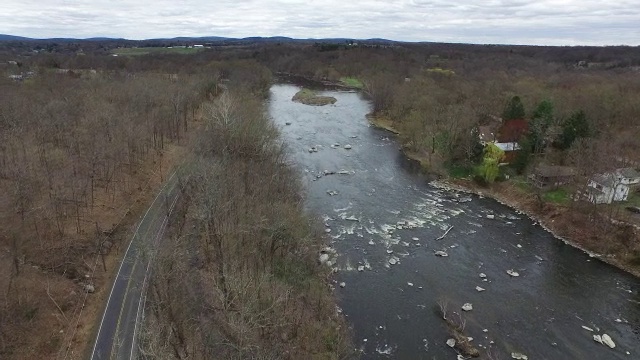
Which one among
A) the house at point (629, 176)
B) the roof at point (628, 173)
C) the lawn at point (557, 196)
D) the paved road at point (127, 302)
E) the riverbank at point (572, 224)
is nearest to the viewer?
the paved road at point (127, 302)

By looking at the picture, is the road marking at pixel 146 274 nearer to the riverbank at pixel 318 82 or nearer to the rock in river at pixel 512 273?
the rock in river at pixel 512 273

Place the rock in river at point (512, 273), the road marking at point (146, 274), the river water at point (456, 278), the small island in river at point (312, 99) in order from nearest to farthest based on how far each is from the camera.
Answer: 1. the road marking at point (146, 274)
2. the river water at point (456, 278)
3. the rock in river at point (512, 273)
4. the small island in river at point (312, 99)

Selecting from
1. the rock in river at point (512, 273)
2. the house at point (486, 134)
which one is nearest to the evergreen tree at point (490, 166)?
the house at point (486, 134)

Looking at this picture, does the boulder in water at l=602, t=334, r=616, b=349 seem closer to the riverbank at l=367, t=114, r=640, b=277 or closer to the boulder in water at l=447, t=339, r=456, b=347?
the boulder in water at l=447, t=339, r=456, b=347

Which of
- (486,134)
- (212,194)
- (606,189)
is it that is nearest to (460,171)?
(486,134)

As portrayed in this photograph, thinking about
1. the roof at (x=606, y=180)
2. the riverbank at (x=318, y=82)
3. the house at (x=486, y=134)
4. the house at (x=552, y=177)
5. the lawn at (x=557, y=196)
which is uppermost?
the riverbank at (x=318, y=82)

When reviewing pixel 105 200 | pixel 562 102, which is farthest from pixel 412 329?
pixel 562 102

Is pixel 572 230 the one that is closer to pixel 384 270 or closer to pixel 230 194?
pixel 384 270

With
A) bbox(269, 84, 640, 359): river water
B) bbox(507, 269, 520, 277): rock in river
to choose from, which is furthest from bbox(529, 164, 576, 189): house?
bbox(507, 269, 520, 277): rock in river
